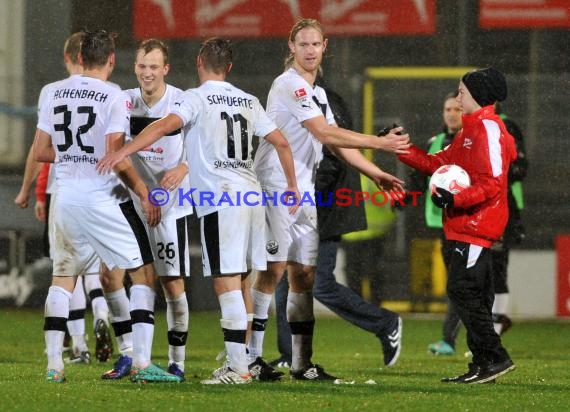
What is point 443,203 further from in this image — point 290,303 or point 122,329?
point 122,329

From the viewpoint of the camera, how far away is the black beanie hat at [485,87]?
24.1 ft

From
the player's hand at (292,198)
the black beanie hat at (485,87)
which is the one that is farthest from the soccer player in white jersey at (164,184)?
the black beanie hat at (485,87)

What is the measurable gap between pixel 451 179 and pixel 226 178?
117 centimetres

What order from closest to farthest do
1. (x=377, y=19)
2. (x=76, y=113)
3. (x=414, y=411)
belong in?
1. (x=414, y=411)
2. (x=76, y=113)
3. (x=377, y=19)

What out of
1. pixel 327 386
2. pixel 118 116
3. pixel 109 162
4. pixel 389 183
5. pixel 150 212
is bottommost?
pixel 327 386

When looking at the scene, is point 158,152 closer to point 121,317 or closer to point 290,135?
point 290,135

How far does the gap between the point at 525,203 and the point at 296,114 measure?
5.74 metres

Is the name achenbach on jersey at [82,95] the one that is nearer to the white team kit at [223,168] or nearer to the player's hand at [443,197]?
the white team kit at [223,168]

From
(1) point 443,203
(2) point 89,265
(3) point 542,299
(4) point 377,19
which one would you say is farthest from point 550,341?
(2) point 89,265

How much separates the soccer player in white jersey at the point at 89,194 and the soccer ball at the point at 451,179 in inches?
57.9

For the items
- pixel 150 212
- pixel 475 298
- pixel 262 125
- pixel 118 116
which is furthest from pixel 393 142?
pixel 118 116

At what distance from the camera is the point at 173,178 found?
23.6ft

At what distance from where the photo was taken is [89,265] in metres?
7.18

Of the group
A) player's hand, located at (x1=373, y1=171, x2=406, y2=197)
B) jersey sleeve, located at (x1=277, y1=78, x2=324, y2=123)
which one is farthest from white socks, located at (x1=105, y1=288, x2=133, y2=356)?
player's hand, located at (x1=373, y1=171, x2=406, y2=197)
